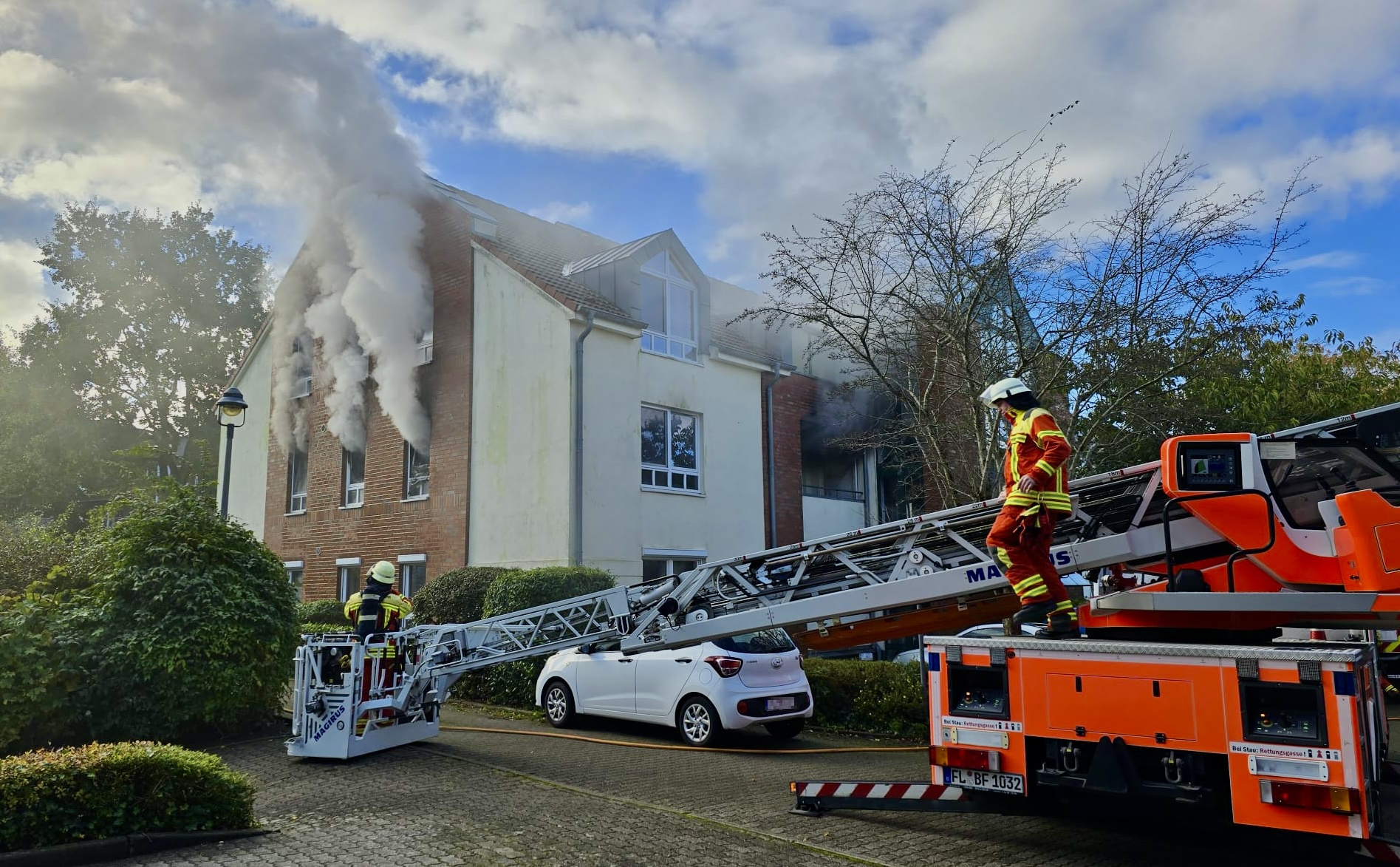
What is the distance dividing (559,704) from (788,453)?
1063cm

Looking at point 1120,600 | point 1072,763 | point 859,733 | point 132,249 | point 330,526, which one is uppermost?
point 132,249

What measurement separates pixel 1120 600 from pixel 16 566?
11.3 metres

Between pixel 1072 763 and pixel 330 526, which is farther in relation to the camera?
pixel 330 526

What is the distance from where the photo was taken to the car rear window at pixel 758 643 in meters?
10.0

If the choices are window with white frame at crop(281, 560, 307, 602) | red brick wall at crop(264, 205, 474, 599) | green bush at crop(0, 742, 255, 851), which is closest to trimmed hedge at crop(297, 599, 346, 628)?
red brick wall at crop(264, 205, 474, 599)

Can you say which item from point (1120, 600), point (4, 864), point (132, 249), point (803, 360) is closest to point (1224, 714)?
point (1120, 600)

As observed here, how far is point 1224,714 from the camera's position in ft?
15.3

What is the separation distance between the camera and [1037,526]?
577 cm

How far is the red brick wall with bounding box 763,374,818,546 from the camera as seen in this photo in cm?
2047

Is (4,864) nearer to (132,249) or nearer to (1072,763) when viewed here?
(1072,763)

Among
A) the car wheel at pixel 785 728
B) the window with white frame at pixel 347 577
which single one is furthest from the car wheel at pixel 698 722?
Result: the window with white frame at pixel 347 577

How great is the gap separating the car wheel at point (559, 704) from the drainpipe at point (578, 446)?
175 inches

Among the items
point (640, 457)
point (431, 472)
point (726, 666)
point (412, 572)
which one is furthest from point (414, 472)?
point (726, 666)

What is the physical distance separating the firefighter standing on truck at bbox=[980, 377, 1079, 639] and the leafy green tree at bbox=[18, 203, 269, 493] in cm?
3706
